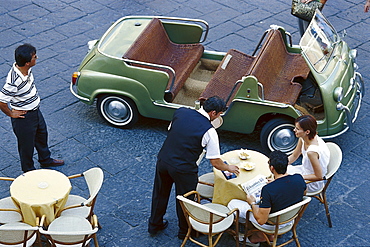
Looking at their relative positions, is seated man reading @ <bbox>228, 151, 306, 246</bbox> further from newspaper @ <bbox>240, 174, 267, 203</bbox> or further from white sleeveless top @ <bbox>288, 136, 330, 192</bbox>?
white sleeveless top @ <bbox>288, 136, 330, 192</bbox>

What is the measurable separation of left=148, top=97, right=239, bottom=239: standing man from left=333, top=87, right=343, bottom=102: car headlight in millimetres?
1797

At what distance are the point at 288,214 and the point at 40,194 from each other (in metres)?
2.21

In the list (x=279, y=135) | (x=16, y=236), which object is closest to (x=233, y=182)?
(x=279, y=135)

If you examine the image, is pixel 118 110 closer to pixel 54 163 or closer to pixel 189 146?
pixel 54 163

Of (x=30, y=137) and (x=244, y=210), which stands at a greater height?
(x=244, y=210)

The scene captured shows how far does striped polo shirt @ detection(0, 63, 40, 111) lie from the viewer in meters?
5.87

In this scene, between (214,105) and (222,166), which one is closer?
(214,105)

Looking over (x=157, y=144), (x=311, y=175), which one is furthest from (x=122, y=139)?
(x=311, y=175)

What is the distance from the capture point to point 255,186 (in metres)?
5.41

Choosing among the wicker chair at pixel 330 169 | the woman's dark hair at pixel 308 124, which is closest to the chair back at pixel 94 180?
the woman's dark hair at pixel 308 124

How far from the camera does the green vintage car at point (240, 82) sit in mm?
6680

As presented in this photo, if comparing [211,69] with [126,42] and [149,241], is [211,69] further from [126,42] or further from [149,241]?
[149,241]

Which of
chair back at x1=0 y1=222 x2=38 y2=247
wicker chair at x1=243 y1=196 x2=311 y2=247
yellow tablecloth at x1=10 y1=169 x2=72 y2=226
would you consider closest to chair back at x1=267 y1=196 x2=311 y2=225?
wicker chair at x1=243 y1=196 x2=311 y2=247

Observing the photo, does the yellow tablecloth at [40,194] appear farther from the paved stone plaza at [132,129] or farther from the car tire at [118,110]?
the car tire at [118,110]
